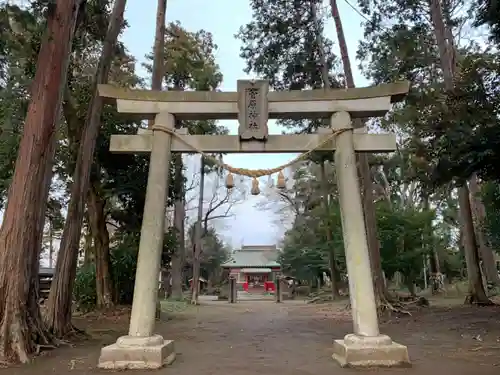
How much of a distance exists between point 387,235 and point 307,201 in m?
13.7

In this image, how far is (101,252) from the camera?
40.9 feet

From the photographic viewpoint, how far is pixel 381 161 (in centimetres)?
2400

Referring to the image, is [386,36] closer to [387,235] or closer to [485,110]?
[485,110]

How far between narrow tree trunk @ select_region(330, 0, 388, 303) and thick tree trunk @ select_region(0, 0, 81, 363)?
8600 millimetres

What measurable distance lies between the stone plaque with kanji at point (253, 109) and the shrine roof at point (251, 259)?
3052cm

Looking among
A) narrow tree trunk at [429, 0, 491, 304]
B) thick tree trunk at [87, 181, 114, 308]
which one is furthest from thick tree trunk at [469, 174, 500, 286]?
thick tree trunk at [87, 181, 114, 308]

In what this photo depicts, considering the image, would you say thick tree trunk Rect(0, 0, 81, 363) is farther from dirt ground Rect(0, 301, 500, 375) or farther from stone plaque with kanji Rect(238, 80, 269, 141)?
stone plaque with kanji Rect(238, 80, 269, 141)

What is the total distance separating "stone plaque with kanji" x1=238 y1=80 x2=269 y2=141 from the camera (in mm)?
6180

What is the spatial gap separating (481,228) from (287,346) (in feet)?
40.7

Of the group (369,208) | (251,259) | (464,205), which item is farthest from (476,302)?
(251,259)

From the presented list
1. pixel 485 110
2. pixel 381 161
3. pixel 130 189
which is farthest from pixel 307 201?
pixel 485 110

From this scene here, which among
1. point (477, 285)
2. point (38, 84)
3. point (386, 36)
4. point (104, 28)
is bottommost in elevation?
point (477, 285)

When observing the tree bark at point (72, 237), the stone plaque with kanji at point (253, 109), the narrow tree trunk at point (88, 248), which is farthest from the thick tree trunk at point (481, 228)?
the narrow tree trunk at point (88, 248)

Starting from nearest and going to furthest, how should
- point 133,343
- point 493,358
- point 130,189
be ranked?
point 133,343 < point 493,358 < point 130,189
